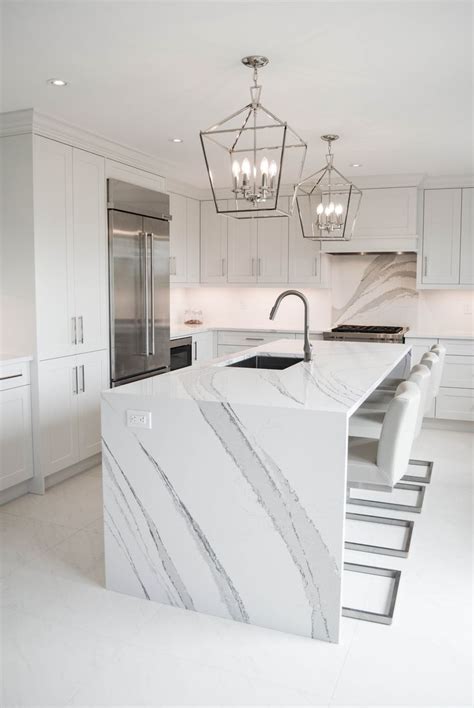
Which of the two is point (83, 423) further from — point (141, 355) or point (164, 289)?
point (164, 289)

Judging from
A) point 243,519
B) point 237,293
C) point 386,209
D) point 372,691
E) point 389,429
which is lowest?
point 372,691

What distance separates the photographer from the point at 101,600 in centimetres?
262

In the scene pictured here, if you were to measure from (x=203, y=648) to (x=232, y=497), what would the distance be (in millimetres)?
569

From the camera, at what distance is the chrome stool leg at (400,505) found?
365cm

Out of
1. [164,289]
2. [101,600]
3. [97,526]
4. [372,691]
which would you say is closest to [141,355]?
[164,289]

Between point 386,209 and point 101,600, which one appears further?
point 386,209

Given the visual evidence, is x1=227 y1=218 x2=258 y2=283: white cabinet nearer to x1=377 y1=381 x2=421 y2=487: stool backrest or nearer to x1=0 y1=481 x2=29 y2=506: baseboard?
x1=0 y1=481 x2=29 y2=506: baseboard

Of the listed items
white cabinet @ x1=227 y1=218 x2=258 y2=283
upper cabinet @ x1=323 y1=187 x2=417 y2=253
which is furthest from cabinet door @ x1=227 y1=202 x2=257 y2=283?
upper cabinet @ x1=323 y1=187 x2=417 y2=253

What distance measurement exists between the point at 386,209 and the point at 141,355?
275cm

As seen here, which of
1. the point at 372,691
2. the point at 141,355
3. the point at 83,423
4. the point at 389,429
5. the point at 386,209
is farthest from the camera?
the point at 386,209

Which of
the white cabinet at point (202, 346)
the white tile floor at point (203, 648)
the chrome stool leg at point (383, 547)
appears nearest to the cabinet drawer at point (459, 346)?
the white cabinet at point (202, 346)

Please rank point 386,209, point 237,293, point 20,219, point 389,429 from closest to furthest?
1. point 389,429
2. point 20,219
3. point 386,209
4. point 237,293

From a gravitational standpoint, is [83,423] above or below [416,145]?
below

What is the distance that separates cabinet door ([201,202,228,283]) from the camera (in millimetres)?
6465
